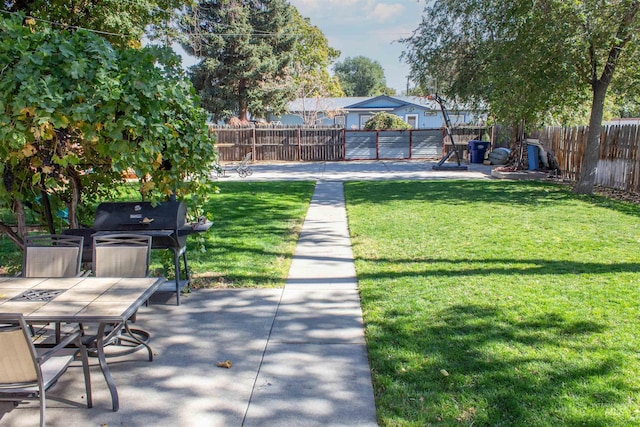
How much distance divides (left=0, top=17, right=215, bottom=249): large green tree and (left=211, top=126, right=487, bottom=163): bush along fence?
22.8 metres

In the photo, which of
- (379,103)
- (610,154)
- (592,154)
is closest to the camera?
(592,154)

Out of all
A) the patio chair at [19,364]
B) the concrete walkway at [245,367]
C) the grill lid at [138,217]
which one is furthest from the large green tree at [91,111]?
the patio chair at [19,364]

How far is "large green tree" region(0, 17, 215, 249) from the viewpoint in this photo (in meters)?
4.09

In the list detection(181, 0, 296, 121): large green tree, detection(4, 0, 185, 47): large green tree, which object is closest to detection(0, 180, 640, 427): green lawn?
detection(4, 0, 185, 47): large green tree

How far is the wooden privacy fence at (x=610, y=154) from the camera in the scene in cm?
1378

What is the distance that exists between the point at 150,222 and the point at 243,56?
30.3 metres

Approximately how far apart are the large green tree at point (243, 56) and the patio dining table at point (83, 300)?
30.0 metres

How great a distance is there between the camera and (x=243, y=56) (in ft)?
112

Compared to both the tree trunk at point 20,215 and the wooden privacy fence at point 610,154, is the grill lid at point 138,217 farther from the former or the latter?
the wooden privacy fence at point 610,154

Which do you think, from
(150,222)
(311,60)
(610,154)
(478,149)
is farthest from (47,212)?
(311,60)

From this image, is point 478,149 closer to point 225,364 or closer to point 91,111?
point 225,364

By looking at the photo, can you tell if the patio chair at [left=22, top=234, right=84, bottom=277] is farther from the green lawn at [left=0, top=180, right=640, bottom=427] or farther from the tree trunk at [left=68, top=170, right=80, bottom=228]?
the green lawn at [left=0, top=180, right=640, bottom=427]

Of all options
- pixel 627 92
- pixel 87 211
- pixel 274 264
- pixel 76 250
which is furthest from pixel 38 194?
pixel 627 92

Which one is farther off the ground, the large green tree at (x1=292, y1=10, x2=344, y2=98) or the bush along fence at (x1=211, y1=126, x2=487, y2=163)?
the large green tree at (x1=292, y1=10, x2=344, y2=98)
